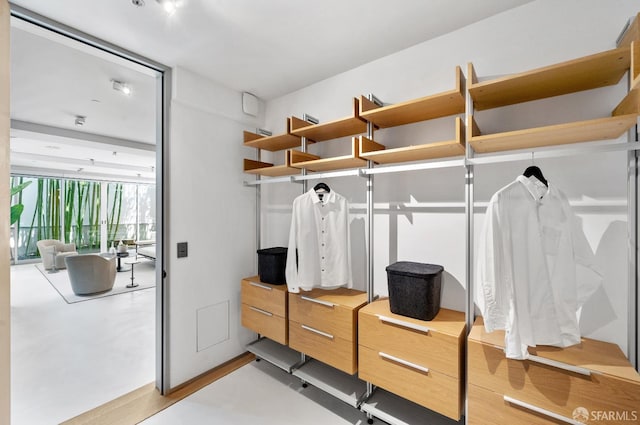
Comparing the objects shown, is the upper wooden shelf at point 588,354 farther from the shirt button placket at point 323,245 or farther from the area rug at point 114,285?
the area rug at point 114,285

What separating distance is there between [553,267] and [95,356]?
4.01 metres

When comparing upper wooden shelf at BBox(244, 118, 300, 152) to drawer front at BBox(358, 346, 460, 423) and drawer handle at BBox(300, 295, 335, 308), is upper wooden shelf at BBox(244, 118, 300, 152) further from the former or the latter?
drawer front at BBox(358, 346, 460, 423)

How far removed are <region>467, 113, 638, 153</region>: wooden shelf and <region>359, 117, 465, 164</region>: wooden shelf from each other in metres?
0.07

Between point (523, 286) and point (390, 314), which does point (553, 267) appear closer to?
point (523, 286)

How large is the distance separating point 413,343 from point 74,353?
11.4ft

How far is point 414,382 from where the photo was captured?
1637 mm

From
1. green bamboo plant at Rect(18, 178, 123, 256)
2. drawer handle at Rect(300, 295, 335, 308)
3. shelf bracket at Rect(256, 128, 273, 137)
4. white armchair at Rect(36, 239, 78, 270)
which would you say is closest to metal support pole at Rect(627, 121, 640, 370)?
drawer handle at Rect(300, 295, 335, 308)

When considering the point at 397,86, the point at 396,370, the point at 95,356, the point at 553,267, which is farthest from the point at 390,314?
the point at 95,356

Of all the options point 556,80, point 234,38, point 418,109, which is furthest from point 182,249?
point 556,80

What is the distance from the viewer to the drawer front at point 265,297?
93.0 inches

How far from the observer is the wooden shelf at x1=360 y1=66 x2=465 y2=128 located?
1.67 m

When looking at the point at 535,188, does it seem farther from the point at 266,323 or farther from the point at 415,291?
the point at 266,323

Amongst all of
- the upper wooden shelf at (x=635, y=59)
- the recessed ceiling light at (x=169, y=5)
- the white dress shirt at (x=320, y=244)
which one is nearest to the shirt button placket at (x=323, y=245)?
the white dress shirt at (x=320, y=244)

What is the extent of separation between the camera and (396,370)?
1.71m
